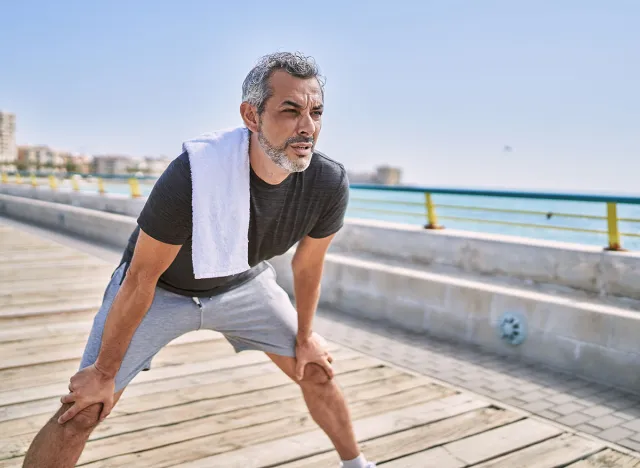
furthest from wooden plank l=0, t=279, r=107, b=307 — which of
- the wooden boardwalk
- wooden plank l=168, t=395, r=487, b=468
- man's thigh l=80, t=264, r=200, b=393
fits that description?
man's thigh l=80, t=264, r=200, b=393

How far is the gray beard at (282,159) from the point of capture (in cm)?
212

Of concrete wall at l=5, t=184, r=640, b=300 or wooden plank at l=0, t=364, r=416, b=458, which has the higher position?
concrete wall at l=5, t=184, r=640, b=300

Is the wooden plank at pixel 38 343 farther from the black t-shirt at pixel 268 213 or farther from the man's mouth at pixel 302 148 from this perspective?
the man's mouth at pixel 302 148

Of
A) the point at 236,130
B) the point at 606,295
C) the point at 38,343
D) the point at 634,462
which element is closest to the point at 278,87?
the point at 236,130

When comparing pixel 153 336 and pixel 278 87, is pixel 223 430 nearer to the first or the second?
pixel 153 336

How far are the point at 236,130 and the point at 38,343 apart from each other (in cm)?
325

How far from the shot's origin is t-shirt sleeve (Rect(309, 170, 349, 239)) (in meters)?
2.40

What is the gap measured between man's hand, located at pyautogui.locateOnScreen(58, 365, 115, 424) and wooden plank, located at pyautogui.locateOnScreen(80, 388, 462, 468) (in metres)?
0.83

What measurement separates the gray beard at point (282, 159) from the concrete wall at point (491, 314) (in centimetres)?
304

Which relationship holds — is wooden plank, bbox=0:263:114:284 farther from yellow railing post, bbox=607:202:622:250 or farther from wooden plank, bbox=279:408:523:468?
yellow railing post, bbox=607:202:622:250

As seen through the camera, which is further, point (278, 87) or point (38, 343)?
point (38, 343)

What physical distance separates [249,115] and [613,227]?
5.05m

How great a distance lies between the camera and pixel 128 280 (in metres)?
2.14

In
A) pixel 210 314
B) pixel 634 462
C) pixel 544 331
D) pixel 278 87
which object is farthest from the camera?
pixel 544 331
